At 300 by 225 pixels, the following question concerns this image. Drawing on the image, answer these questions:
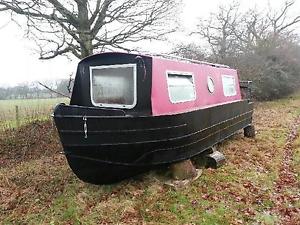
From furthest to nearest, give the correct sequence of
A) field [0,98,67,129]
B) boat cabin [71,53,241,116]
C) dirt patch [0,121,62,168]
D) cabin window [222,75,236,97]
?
field [0,98,67,129] → dirt patch [0,121,62,168] → cabin window [222,75,236,97] → boat cabin [71,53,241,116]

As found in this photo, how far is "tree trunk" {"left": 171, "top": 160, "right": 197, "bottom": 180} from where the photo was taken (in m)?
6.65

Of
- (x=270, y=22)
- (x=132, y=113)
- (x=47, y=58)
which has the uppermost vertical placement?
(x=270, y=22)

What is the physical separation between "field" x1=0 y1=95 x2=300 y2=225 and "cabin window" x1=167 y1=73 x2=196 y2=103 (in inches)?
57.8

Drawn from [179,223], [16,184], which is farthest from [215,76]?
[16,184]

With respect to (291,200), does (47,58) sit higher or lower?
higher

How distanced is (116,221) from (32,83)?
8.99 metres

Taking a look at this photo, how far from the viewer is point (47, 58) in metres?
12.2

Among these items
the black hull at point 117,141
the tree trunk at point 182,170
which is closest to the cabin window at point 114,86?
the black hull at point 117,141

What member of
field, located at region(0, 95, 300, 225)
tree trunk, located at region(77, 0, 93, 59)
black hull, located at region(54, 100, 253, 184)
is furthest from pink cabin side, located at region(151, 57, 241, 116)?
tree trunk, located at region(77, 0, 93, 59)

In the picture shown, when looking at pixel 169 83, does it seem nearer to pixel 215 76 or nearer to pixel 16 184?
pixel 215 76

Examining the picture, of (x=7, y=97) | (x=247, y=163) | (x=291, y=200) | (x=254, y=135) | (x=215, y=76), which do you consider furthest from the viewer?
(x=7, y=97)

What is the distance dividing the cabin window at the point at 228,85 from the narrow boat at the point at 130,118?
2294 mm

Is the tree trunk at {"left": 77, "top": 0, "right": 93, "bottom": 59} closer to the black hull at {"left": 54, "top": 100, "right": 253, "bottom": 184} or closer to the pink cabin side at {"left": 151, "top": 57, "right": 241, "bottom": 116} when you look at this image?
the pink cabin side at {"left": 151, "top": 57, "right": 241, "bottom": 116}

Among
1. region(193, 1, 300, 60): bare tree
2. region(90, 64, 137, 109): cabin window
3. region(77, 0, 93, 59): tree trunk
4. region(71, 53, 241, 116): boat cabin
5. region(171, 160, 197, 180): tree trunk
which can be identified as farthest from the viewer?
region(193, 1, 300, 60): bare tree
